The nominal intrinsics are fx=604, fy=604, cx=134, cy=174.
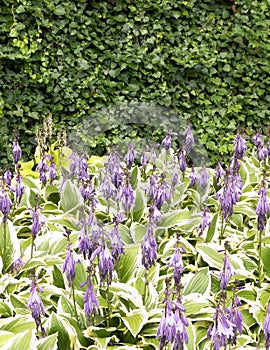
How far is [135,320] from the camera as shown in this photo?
9.59ft

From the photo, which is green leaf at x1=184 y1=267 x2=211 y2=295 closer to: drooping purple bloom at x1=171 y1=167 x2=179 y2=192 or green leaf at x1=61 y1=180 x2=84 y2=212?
drooping purple bloom at x1=171 y1=167 x2=179 y2=192

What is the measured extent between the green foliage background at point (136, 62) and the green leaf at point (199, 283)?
4.14 m

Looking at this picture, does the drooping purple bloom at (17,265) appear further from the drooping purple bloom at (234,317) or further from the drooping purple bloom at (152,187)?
the drooping purple bloom at (234,317)

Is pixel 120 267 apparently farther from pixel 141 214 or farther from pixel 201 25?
pixel 201 25

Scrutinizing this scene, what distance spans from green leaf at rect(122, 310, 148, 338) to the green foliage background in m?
4.46

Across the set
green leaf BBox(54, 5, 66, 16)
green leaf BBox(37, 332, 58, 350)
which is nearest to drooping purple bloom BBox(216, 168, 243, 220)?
green leaf BBox(37, 332, 58, 350)

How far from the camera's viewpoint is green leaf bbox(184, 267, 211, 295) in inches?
129

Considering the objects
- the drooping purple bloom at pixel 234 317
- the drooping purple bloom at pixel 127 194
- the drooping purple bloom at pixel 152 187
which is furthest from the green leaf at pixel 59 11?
the drooping purple bloom at pixel 234 317

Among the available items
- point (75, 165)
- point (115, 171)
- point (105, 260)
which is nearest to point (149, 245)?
point (105, 260)

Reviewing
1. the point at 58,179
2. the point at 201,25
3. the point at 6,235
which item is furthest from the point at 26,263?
the point at 201,25

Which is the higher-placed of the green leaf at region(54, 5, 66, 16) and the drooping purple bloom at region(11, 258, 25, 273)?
the green leaf at region(54, 5, 66, 16)

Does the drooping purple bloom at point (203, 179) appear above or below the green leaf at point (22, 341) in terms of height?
below

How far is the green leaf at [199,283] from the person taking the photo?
3.28 metres

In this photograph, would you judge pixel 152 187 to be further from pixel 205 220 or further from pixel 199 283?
pixel 199 283
